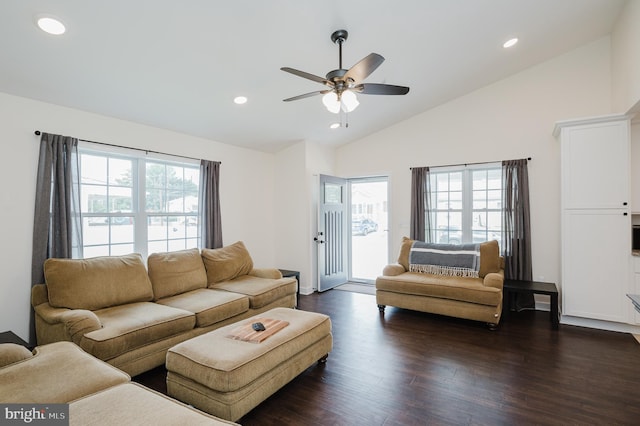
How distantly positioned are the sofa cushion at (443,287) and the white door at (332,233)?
1.32m

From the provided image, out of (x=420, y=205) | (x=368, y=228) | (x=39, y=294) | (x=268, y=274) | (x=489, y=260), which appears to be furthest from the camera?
(x=368, y=228)

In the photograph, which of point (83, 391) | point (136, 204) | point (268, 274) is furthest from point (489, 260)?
point (136, 204)

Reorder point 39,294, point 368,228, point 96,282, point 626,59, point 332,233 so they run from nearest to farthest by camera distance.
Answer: point 39,294 → point 96,282 → point 626,59 → point 332,233 → point 368,228

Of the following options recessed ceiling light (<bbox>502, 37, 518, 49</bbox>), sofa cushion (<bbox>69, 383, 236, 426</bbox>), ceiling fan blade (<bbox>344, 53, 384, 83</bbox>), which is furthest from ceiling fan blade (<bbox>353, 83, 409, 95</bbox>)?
sofa cushion (<bbox>69, 383, 236, 426</bbox>)

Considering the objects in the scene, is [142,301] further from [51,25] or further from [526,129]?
[526,129]

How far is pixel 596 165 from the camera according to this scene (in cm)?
369

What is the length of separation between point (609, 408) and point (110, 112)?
522 centimetres

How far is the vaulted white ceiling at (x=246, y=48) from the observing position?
8.09ft

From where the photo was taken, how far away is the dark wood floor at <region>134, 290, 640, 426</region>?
2184 mm

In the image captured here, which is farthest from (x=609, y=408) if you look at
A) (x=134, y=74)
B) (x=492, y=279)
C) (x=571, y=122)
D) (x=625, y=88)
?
(x=134, y=74)

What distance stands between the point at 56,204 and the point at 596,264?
593cm

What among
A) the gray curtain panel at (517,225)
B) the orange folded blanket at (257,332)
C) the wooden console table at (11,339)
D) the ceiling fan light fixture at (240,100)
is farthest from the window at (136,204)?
the gray curtain panel at (517,225)

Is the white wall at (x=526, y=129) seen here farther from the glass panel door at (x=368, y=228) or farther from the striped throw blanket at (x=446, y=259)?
the striped throw blanket at (x=446, y=259)

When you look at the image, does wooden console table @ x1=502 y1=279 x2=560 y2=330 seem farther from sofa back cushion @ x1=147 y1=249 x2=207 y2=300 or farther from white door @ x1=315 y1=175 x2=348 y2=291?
sofa back cushion @ x1=147 y1=249 x2=207 y2=300
